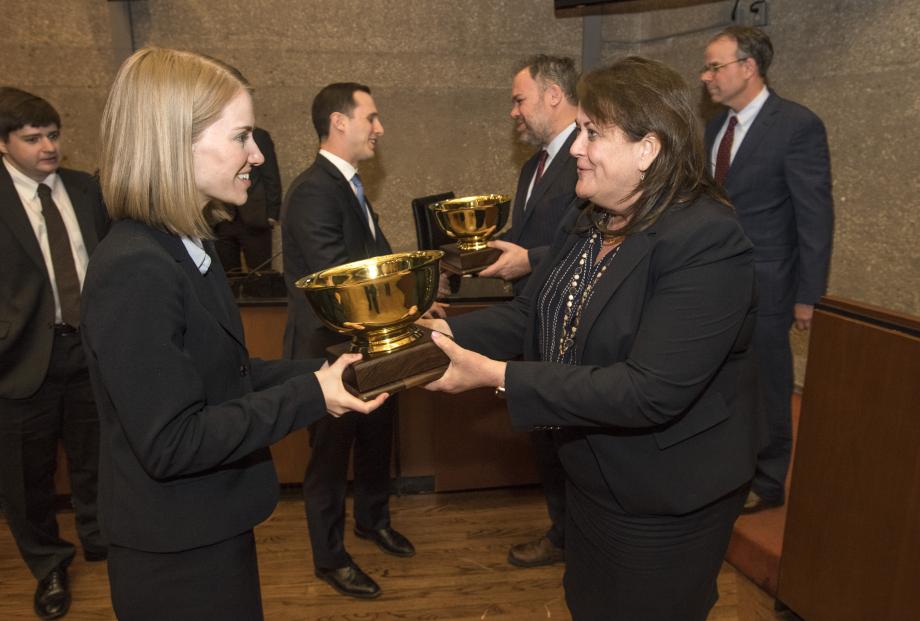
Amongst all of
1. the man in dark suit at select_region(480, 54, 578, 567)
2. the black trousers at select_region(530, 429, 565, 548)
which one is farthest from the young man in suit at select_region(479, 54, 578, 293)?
the black trousers at select_region(530, 429, 565, 548)

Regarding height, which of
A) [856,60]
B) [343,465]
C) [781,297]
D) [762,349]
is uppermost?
[856,60]

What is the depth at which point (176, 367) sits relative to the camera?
3.34 feet

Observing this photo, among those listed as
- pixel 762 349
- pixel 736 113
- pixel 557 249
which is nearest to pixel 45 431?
pixel 557 249

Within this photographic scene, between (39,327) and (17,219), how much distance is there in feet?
1.23

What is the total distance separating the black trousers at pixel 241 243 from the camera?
420 centimetres

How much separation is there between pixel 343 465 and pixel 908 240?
2639 millimetres

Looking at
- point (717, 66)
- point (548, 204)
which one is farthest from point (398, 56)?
point (548, 204)

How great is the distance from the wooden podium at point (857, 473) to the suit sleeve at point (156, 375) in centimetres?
157

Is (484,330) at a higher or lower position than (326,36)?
lower

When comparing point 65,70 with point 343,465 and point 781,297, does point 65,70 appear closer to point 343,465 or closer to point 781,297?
point 343,465

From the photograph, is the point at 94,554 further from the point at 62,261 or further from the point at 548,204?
the point at 548,204

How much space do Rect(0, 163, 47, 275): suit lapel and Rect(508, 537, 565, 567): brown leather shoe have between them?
6.54ft

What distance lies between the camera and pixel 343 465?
7.80 ft

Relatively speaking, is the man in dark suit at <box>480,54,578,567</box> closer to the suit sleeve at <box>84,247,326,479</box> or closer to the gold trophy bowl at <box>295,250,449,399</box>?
the gold trophy bowl at <box>295,250,449,399</box>
